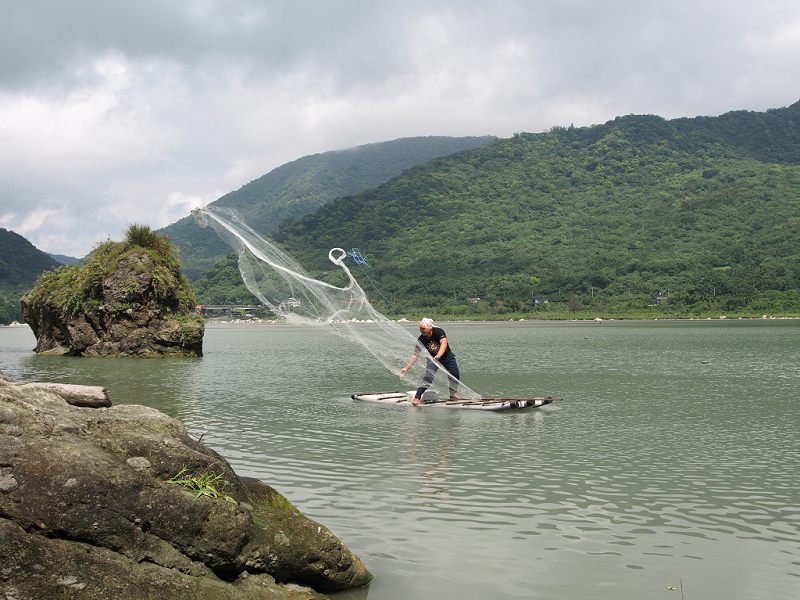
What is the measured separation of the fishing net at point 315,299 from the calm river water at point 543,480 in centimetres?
142

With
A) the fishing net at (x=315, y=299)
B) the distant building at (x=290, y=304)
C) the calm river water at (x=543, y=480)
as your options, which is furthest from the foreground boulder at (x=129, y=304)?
the distant building at (x=290, y=304)

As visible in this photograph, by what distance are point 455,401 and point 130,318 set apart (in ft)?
73.7

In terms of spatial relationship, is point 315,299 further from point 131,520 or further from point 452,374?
point 131,520

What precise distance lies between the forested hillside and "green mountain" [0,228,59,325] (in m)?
31.9

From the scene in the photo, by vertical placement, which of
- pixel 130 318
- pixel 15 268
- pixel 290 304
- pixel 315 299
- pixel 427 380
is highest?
pixel 15 268

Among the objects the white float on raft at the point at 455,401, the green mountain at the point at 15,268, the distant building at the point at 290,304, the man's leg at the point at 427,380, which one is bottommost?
the white float on raft at the point at 455,401

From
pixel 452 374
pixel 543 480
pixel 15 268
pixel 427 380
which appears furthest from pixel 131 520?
pixel 15 268

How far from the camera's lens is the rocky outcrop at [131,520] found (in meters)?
4.29

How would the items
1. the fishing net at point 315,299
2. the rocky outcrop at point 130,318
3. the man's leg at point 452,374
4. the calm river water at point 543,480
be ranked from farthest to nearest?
the rocky outcrop at point 130,318 < the man's leg at point 452,374 < the fishing net at point 315,299 < the calm river water at point 543,480

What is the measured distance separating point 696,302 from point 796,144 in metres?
107

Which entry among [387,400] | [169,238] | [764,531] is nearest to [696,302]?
[169,238]

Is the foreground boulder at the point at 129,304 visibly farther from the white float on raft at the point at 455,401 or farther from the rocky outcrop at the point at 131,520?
the rocky outcrop at the point at 131,520

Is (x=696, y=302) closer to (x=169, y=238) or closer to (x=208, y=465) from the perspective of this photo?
(x=169, y=238)

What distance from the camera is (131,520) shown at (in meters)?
4.66
